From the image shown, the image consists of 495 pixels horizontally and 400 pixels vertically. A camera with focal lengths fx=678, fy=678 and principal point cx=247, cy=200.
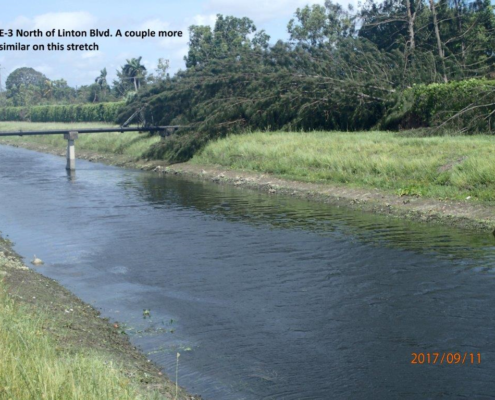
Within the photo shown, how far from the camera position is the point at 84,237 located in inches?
780

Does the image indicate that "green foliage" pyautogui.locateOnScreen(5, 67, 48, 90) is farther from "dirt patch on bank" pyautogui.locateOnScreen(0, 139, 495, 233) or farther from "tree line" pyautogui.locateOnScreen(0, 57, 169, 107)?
"dirt patch on bank" pyautogui.locateOnScreen(0, 139, 495, 233)

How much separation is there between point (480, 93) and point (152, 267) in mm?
19257

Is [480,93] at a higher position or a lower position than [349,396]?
higher

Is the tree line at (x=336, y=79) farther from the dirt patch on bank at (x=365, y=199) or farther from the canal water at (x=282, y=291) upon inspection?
the canal water at (x=282, y=291)

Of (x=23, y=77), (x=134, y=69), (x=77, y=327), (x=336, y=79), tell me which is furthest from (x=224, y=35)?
(x=23, y=77)

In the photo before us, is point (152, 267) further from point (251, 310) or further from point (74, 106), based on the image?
point (74, 106)

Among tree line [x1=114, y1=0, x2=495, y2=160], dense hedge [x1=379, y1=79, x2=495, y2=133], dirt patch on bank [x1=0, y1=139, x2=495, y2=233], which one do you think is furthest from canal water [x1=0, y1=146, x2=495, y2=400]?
tree line [x1=114, y1=0, x2=495, y2=160]

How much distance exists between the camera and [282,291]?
1359 centimetres

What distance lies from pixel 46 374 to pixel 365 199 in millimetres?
19084

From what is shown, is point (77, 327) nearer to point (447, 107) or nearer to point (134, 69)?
point (447, 107)

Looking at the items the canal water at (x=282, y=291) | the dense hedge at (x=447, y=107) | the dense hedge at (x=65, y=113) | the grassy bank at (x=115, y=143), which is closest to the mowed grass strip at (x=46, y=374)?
the canal water at (x=282, y=291)

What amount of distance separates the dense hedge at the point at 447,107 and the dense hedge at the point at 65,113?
118 feet

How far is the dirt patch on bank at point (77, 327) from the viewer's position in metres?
8.80

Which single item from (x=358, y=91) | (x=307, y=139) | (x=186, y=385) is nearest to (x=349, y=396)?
(x=186, y=385)
